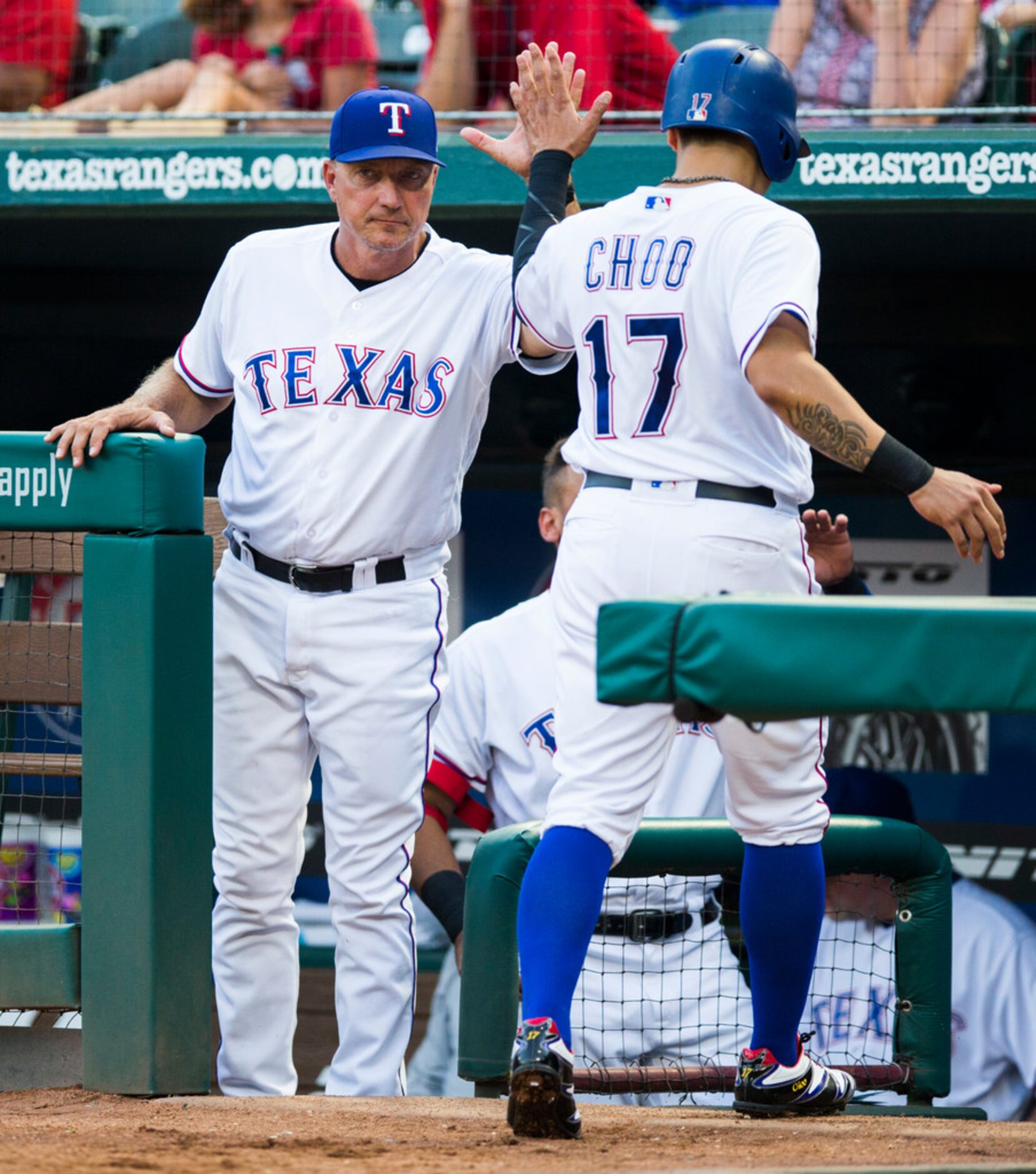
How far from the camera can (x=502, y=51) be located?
4.30m

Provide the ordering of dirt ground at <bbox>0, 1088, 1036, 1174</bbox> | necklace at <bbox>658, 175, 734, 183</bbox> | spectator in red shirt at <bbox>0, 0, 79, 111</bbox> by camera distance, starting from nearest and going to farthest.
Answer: dirt ground at <bbox>0, 1088, 1036, 1174</bbox>
necklace at <bbox>658, 175, 734, 183</bbox>
spectator in red shirt at <bbox>0, 0, 79, 111</bbox>

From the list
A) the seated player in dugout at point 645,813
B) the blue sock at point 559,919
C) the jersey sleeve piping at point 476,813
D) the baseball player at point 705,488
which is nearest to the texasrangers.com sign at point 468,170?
the seated player in dugout at point 645,813

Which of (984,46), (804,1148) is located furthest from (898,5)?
(804,1148)

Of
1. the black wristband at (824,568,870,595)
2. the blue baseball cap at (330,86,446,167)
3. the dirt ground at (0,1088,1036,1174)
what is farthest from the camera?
the black wristband at (824,568,870,595)

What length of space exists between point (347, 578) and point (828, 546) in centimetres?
108

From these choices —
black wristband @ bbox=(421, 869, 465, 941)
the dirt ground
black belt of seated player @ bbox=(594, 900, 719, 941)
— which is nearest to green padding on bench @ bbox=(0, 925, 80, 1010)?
the dirt ground

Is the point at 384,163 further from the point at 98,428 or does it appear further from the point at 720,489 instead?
the point at 720,489

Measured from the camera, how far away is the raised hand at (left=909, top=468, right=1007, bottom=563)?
1.97 meters

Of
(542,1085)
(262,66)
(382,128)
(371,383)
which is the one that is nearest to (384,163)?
(382,128)

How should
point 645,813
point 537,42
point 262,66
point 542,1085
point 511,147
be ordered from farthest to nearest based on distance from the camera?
point 262,66 < point 537,42 < point 645,813 < point 511,147 < point 542,1085

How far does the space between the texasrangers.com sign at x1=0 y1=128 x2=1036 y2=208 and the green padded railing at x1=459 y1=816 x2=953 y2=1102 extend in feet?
5.29

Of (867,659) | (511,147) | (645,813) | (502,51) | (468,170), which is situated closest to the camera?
(867,659)

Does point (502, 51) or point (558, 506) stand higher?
point (502, 51)

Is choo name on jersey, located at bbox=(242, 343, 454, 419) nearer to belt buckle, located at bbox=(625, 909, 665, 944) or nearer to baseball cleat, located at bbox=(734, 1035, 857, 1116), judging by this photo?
belt buckle, located at bbox=(625, 909, 665, 944)
